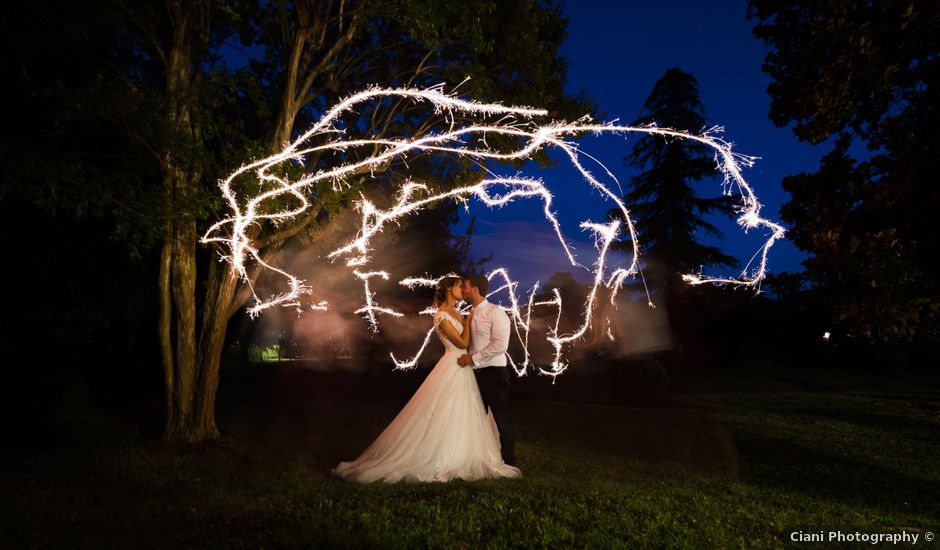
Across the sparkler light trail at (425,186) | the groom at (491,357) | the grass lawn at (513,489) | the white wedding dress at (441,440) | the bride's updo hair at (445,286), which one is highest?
the sparkler light trail at (425,186)

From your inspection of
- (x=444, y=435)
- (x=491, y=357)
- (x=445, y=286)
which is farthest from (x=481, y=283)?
(x=444, y=435)

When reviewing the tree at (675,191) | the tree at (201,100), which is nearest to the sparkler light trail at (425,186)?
the tree at (201,100)

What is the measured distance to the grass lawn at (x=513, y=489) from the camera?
17.4 ft

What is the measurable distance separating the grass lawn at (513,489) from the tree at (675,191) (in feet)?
64.7

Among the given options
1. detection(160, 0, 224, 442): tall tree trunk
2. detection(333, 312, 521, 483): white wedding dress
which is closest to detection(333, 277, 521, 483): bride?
detection(333, 312, 521, 483): white wedding dress

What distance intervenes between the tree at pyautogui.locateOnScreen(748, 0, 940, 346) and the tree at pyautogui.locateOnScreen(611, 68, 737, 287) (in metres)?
26.2

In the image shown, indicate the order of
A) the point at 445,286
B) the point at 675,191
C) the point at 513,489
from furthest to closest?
the point at 675,191 < the point at 445,286 < the point at 513,489

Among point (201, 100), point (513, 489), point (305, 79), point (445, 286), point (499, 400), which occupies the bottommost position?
point (513, 489)

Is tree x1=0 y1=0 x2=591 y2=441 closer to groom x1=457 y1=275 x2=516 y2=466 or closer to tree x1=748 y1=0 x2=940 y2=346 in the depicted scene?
groom x1=457 y1=275 x2=516 y2=466

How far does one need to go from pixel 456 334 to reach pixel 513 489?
211 cm

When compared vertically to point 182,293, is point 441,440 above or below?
below

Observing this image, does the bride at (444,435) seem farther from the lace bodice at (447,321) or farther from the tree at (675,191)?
the tree at (675,191)

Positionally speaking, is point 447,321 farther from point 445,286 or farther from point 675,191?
point 675,191

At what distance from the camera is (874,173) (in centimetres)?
686
